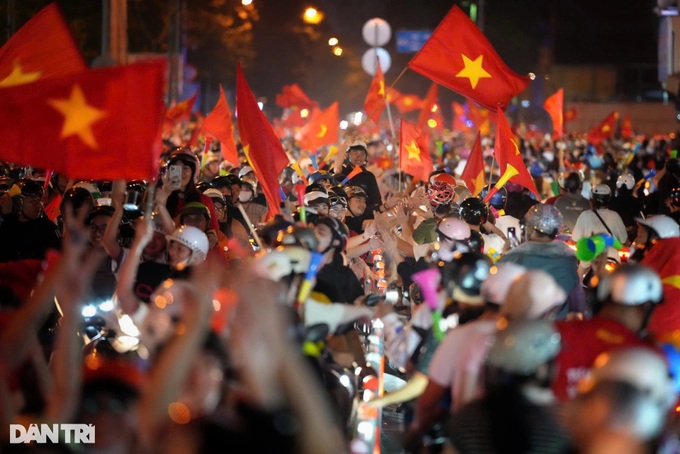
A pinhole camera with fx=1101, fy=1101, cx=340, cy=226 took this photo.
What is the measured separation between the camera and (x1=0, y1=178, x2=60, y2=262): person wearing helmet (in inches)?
386

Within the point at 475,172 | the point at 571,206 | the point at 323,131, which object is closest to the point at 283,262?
the point at 571,206

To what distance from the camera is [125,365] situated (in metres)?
4.75

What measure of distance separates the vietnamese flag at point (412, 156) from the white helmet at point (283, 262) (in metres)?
11.9

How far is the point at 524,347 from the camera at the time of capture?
4.59m

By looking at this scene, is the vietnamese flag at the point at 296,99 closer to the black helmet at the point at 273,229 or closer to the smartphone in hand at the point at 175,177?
the smartphone in hand at the point at 175,177

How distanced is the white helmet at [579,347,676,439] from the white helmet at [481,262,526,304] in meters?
1.55

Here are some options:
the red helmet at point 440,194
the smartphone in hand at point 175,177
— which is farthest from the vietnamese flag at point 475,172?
the smartphone in hand at point 175,177

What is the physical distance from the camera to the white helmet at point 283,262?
248 inches

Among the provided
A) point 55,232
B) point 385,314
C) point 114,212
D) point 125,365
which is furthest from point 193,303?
point 55,232

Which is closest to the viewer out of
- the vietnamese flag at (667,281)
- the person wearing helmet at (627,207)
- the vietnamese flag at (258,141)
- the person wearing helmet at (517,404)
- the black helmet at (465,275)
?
the person wearing helmet at (517,404)

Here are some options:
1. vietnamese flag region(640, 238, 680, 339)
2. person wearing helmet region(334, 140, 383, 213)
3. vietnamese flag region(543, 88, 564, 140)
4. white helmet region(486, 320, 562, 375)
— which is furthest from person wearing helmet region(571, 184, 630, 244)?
vietnamese flag region(543, 88, 564, 140)

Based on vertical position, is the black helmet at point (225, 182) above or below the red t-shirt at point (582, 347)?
above

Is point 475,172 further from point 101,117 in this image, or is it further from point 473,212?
point 101,117

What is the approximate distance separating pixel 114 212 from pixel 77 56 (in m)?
2.51
